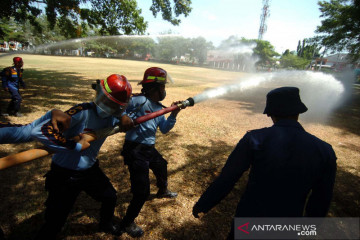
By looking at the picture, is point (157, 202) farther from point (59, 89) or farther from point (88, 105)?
point (59, 89)

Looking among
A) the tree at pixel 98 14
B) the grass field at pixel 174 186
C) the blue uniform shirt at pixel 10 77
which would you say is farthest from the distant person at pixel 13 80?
the tree at pixel 98 14

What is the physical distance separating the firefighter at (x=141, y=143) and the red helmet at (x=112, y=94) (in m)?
0.57

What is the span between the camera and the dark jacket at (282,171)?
1650 mm

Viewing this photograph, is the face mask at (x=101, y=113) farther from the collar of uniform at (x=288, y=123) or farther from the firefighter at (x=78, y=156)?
the collar of uniform at (x=288, y=123)

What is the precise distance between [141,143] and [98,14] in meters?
13.5

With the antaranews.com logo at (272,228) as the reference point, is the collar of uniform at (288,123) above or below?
above

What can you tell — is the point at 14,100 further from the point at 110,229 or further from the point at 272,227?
the point at 272,227

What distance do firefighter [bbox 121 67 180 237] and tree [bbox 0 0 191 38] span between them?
465 inches

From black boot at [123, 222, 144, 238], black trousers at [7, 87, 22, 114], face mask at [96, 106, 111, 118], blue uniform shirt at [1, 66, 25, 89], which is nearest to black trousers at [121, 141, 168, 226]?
black boot at [123, 222, 144, 238]

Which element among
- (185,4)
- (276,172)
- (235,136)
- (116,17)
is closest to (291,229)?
(276,172)

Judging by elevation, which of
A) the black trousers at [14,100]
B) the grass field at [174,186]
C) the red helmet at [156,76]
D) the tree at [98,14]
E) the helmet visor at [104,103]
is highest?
the tree at [98,14]

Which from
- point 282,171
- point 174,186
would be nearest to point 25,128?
point 282,171

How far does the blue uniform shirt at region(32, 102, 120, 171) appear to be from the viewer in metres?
1.84

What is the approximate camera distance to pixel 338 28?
60.3ft
